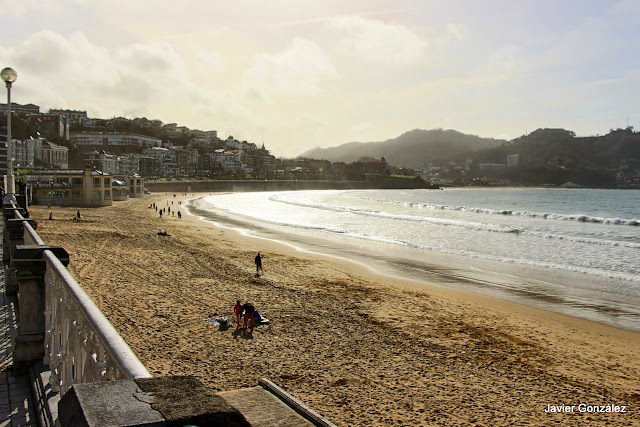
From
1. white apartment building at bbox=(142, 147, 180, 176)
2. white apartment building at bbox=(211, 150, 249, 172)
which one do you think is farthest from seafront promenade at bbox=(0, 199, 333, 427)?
white apartment building at bbox=(211, 150, 249, 172)

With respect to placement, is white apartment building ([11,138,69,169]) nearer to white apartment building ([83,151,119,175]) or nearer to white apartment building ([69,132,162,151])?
white apartment building ([83,151,119,175])

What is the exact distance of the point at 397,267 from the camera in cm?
2483

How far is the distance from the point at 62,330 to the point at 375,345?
8720mm

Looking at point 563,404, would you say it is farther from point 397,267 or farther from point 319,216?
point 319,216

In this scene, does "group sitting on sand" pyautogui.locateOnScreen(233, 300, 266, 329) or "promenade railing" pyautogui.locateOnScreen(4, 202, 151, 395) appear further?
"group sitting on sand" pyautogui.locateOnScreen(233, 300, 266, 329)

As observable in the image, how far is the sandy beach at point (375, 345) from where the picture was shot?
9.35 m

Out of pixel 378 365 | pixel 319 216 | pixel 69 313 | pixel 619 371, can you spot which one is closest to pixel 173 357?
pixel 378 365

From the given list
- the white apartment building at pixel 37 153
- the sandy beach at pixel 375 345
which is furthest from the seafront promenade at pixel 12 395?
the white apartment building at pixel 37 153

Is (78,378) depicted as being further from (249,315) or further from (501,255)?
(501,255)

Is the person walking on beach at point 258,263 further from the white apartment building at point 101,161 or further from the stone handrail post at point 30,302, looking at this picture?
the white apartment building at point 101,161

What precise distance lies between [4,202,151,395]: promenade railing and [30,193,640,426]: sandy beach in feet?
13.1

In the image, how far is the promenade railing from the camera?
303 centimetres

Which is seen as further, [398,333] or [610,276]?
[610,276]

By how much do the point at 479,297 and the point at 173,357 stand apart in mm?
12175
